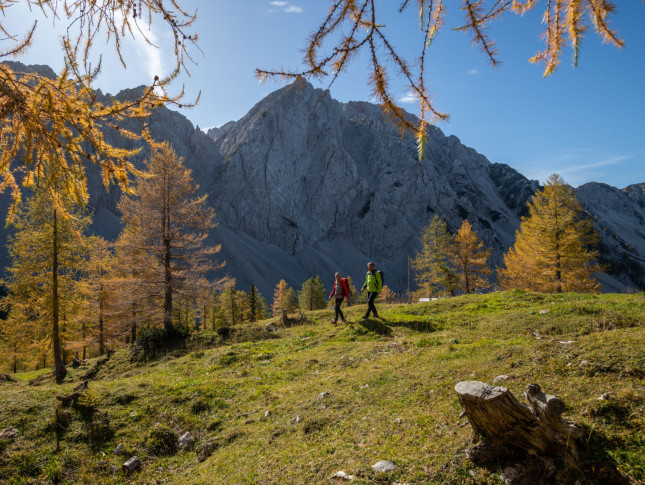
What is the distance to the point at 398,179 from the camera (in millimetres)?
131500

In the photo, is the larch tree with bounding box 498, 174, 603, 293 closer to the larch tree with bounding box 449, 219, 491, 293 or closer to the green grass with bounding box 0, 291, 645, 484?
the larch tree with bounding box 449, 219, 491, 293

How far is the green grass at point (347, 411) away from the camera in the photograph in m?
3.39

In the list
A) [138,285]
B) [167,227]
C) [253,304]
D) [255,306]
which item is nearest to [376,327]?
[167,227]

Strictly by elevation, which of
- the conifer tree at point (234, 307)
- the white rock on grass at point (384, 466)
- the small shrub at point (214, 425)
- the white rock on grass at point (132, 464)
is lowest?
the conifer tree at point (234, 307)

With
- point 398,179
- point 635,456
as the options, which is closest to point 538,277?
point 635,456

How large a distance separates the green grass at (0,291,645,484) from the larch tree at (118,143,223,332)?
7.70 m

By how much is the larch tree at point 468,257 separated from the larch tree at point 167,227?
76.4 feet

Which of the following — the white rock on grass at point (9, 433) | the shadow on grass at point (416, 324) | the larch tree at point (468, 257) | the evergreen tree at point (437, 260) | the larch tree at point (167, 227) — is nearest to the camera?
the white rock on grass at point (9, 433)

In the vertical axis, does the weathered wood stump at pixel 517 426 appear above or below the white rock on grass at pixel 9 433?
above

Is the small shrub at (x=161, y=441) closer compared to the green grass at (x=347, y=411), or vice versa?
the green grass at (x=347, y=411)

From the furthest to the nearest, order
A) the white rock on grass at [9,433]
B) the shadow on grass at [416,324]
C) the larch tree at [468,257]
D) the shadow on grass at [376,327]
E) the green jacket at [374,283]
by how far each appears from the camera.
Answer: the larch tree at [468,257], the green jacket at [374,283], the shadow on grass at [416,324], the shadow on grass at [376,327], the white rock on grass at [9,433]

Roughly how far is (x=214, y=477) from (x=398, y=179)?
5306 inches

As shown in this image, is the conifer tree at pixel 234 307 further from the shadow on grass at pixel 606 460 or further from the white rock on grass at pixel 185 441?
the shadow on grass at pixel 606 460

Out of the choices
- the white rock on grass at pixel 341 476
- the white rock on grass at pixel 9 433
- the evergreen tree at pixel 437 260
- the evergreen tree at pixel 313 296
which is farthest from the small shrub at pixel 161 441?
the evergreen tree at pixel 313 296
